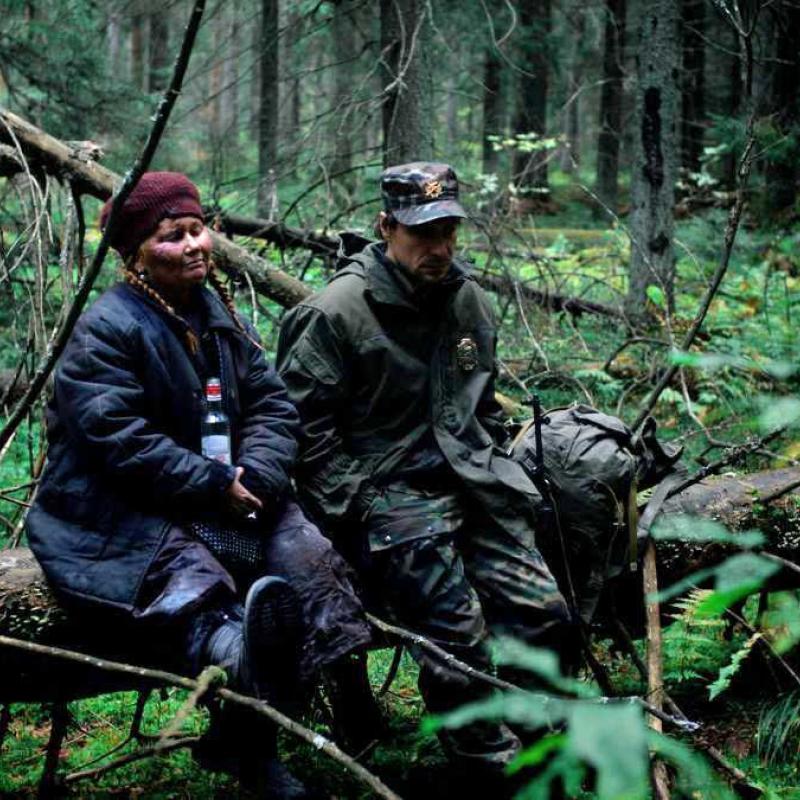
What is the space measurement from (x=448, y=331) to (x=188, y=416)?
1221 millimetres

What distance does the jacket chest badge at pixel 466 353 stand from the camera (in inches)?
173

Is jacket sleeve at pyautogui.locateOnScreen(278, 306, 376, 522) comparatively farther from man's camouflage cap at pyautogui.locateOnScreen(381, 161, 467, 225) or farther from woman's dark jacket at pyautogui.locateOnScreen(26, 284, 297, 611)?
man's camouflage cap at pyautogui.locateOnScreen(381, 161, 467, 225)

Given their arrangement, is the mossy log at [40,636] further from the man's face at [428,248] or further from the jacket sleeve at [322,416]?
the man's face at [428,248]

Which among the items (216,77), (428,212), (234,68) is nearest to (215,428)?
(428,212)

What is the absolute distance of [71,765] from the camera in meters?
4.61

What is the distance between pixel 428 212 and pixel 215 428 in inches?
50.7

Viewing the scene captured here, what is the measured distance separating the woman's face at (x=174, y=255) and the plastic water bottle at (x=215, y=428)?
16.1 inches

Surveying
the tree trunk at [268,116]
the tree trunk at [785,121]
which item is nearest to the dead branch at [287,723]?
the tree trunk at [268,116]

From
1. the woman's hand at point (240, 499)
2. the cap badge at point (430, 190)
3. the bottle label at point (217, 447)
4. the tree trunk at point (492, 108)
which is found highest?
the tree trunk at point (492, 108)

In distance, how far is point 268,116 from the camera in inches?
714

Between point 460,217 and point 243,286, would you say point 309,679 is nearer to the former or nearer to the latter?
point 460,217

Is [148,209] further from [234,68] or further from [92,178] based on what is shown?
[234,68]

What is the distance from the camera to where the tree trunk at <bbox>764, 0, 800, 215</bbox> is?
994 centimetres

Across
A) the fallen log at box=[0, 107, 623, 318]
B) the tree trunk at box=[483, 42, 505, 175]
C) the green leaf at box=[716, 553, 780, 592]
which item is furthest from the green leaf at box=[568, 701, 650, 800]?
the tree trunk at box=[483, 42, 505, 175]
